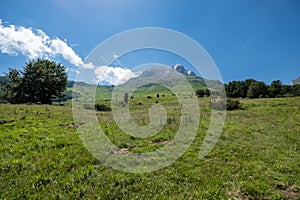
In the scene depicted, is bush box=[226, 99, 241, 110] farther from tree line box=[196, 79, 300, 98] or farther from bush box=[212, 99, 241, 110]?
tree line box=[196, 79, 300, 98]

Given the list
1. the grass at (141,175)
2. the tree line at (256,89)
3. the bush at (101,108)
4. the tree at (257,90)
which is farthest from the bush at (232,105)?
the tree at (257,90)

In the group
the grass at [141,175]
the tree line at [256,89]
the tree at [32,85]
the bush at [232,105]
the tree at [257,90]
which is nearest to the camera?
the grass at [141,175]

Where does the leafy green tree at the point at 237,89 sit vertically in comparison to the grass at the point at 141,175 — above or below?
above

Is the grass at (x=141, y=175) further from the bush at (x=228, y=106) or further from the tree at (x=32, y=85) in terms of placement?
the tree at (x=32, y=85)

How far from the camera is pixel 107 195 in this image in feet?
21.3

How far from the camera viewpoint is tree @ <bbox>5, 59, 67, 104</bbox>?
54.2 m

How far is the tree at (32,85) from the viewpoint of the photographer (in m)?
54.2

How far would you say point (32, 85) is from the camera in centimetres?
5450

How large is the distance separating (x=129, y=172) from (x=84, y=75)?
298 inches

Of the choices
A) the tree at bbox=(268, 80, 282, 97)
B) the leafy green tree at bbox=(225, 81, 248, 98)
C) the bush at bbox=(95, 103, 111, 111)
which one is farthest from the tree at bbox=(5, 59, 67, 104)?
the tree at bbox=(268, 80, 282, 97)

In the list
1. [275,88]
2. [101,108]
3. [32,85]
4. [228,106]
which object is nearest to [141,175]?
[101,108]

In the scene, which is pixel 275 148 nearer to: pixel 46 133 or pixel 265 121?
pixel 265 121

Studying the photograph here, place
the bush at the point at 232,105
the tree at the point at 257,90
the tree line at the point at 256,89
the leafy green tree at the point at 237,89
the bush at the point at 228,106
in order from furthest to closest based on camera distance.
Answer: the leafy green tree at the point at 237,89 < the tree line at the point at 256,89 < the tree at the point at 257,90 < the bush at the point at 232,105 < the bush at the point at 228,106

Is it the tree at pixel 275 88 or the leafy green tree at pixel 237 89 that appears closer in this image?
the tree at pixel 275 88
